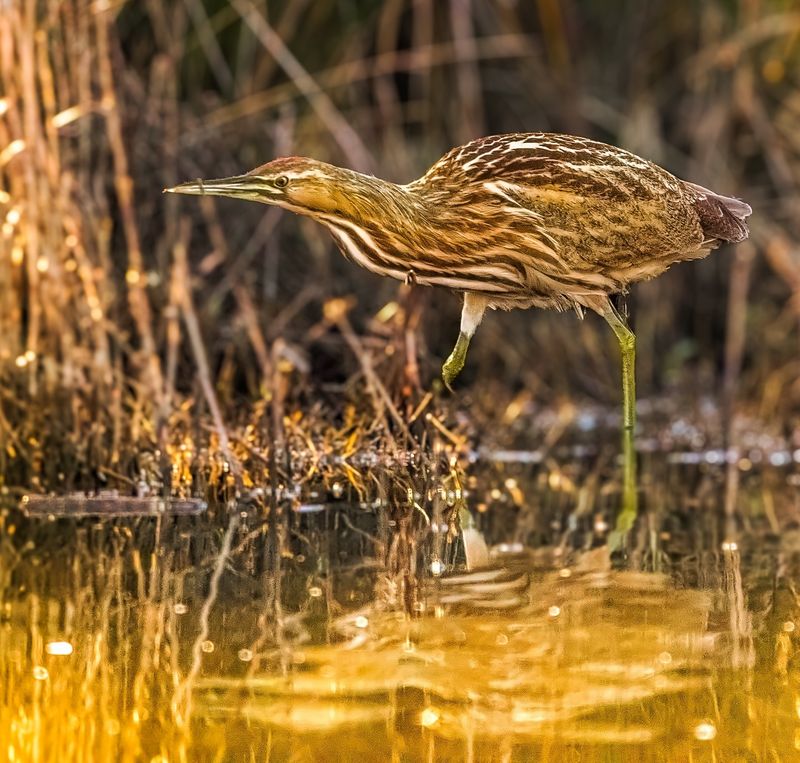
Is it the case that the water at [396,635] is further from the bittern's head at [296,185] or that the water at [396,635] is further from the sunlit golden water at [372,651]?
the bittern's head at [296,185]

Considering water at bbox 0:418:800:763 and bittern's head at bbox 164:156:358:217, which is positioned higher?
bittern's head at bbox 164:156:358:217

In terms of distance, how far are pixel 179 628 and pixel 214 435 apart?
1.06 meters

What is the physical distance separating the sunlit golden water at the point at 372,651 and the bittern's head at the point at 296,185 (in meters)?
0.59

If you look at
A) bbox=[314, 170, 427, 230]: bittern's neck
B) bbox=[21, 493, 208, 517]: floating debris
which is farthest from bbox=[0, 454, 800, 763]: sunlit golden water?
bbox=[314, 170, 427, 230]: bittern's neck

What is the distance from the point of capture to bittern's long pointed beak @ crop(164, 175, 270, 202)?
2068 mm

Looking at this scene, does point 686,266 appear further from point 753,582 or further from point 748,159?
point 753,582

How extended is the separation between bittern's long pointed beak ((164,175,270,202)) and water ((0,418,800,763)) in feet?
1.95

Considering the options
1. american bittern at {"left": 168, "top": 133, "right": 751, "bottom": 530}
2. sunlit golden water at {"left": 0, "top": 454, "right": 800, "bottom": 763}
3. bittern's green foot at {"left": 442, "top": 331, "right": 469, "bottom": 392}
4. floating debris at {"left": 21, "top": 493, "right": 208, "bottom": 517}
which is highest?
american bittern at {"left": 168, "top": 133, "right": 751, "bottom": 530}

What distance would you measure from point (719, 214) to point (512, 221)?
40 centimetres

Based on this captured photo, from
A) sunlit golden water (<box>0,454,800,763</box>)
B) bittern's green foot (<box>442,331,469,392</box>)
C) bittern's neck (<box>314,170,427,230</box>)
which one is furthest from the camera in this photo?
bittern's green foot (<box>442,331,469,392</box>)

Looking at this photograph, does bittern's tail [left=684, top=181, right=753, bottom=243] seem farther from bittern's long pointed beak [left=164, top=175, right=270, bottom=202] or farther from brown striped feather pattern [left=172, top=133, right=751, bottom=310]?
bittern's long pointed beak [left=164, top=175, right=270, bottom=202]

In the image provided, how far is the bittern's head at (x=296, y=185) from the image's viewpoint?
2146 millimetres

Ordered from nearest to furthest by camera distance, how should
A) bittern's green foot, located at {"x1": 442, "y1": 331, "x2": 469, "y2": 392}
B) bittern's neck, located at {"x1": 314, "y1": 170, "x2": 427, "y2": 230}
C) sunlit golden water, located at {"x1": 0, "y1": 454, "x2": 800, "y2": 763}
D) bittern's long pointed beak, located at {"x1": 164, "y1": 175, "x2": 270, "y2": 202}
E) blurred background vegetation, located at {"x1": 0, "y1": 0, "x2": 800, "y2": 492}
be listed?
sunlit golden water, located at {"x1": 0, "y1": 454, "x2": 800, "y2": 763}, bittern's long pointed beak, located at {"x1": 164, "y1": 175, "x2": 270, "y2": 202}, bittern's neck, located at {"x1": 314, "y1": 170, "x2": 427, "y2": 230}, bittern's green foot, located at {"x1": 442, "y1": 331, "x2": 469, "y2": 392}, blurred background vegetation, located at {"x1": 0, "y1": 0, "x2": 800, "y2": 492}

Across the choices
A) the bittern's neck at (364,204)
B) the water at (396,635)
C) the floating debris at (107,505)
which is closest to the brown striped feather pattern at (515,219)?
the bittern's neck at (364,204)
